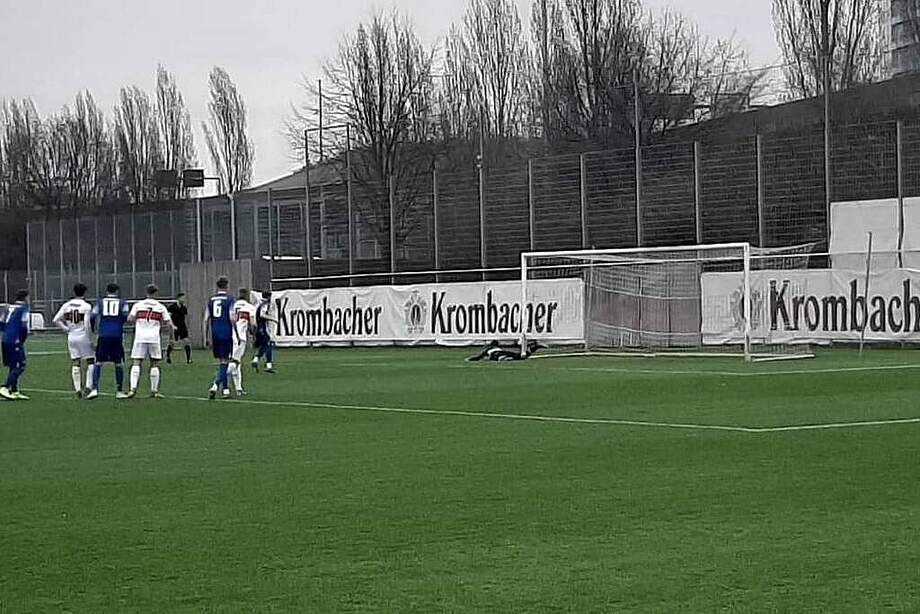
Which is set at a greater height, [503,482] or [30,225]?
[30,225]

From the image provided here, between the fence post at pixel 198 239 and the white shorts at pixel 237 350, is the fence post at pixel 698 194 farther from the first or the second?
the fence post at pixel 198 239

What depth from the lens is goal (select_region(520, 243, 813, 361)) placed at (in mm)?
34750

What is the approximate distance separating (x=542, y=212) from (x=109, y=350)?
22.7 m

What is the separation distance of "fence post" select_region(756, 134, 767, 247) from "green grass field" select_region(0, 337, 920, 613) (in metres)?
18.4

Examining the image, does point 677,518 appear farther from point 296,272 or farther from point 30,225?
point 30,225

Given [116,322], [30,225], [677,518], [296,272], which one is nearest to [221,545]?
[677,518]

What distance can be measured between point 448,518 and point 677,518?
4.72 feet

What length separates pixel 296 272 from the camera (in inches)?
1997

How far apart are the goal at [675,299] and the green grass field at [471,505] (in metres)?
13.3

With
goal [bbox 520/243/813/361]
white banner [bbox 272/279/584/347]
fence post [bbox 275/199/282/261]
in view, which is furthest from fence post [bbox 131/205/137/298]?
goal [bbox 520/243/813/361]

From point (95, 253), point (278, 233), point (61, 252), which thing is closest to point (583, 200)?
point (278, 233)

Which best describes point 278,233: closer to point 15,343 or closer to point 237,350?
point 15,343

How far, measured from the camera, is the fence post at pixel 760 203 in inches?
1556

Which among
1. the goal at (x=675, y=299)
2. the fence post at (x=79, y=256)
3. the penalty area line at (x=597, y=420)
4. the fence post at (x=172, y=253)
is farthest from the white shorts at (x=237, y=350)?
the fence post at (x=79, y=256)
